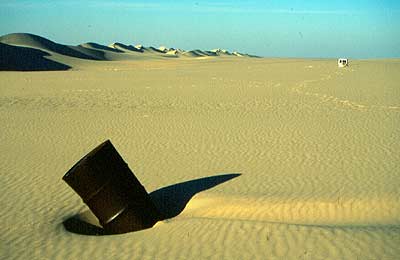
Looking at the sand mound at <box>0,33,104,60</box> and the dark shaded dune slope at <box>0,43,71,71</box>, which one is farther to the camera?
the sand mound at <box>0,33,104,60</box>

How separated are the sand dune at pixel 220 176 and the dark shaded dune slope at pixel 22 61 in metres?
36.8

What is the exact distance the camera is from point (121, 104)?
62.3 ft

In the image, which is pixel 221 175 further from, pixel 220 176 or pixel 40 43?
pixel 40 43

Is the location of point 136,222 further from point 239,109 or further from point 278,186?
point 239,109

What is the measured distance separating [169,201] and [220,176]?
153cm

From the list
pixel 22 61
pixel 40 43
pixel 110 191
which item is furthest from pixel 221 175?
pixel 40 43

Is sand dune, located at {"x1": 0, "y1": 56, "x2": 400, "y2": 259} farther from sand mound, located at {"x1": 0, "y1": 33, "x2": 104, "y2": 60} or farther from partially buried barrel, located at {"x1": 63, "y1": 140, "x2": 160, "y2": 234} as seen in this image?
sand mound, located at {"x1": 0, "y1": 33, "x2": 104, "y2": 60}

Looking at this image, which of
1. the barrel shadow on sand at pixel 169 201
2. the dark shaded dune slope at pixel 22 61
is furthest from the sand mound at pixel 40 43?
the barrel shadow on sand at pixel 169 201

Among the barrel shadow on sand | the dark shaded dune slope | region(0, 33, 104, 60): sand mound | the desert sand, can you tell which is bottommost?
the barrel shadow on sand

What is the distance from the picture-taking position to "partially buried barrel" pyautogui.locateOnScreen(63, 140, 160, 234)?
5988mm

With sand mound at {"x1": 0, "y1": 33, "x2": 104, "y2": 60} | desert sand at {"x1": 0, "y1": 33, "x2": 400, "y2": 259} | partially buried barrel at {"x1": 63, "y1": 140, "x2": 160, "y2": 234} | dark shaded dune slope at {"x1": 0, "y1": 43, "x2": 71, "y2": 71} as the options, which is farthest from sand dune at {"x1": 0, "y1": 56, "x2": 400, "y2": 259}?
sand mound at {"x1": 0, "y1": 33, "x2": 104, "y2": 60}

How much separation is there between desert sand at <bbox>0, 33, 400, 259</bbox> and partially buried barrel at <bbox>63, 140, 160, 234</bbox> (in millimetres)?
246

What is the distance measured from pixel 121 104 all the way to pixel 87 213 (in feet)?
39.4

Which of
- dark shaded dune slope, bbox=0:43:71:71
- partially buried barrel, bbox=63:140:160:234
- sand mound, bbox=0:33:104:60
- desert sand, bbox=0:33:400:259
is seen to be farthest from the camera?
sand mound, bbox=0:33:104:60
